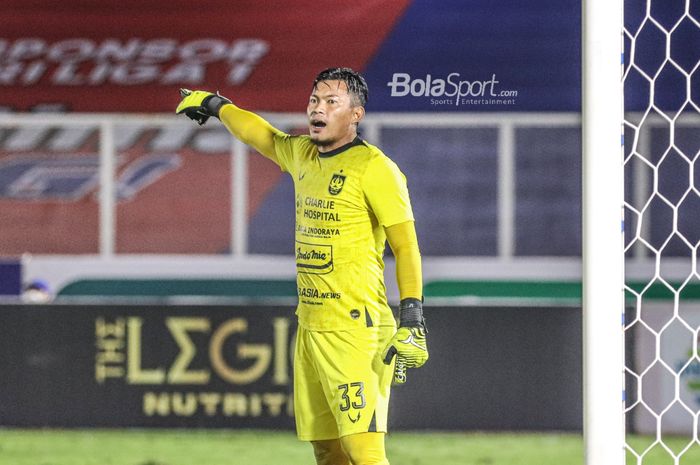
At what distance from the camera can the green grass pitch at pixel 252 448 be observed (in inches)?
207

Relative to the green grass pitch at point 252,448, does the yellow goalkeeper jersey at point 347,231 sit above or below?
above

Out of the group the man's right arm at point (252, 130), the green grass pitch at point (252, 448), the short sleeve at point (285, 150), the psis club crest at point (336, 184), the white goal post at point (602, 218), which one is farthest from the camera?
the green grass pitch at point (252, 448)

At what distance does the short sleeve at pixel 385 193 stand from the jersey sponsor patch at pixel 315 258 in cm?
18

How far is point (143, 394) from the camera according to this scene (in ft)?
19.3

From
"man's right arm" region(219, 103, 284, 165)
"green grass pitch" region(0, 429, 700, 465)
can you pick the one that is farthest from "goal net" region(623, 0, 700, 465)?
"man's right arm" region(219, 103, 284, 165)

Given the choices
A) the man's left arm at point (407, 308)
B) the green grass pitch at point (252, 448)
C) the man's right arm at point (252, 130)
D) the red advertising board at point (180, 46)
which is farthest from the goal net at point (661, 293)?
the man's left arm at point (407, 308)

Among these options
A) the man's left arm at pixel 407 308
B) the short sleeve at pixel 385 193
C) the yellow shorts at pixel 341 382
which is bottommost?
the yellow shorts at pixel 341 382

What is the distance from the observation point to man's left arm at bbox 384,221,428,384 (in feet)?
11.1

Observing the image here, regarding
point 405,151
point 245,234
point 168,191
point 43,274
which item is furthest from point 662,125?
point 43,274

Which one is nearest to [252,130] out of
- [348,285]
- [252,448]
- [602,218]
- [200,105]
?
[200,105]

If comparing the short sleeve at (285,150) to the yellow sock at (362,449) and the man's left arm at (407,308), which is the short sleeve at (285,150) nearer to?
the man's left arm at (407,308)

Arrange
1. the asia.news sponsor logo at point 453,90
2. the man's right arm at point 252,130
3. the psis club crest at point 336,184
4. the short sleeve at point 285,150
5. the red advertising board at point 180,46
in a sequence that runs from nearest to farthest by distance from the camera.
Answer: the psis club crest at point 336,184 < the short sleeve at point 285,150 < the man's right arm at point 252,130 < the asia.news sponsor logo at point 453,90 < the red advertising board at point 180,46

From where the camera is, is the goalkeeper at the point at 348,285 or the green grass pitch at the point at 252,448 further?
the green grass pitch at the point at 252,448

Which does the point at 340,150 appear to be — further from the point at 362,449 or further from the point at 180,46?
the point at 180,46
